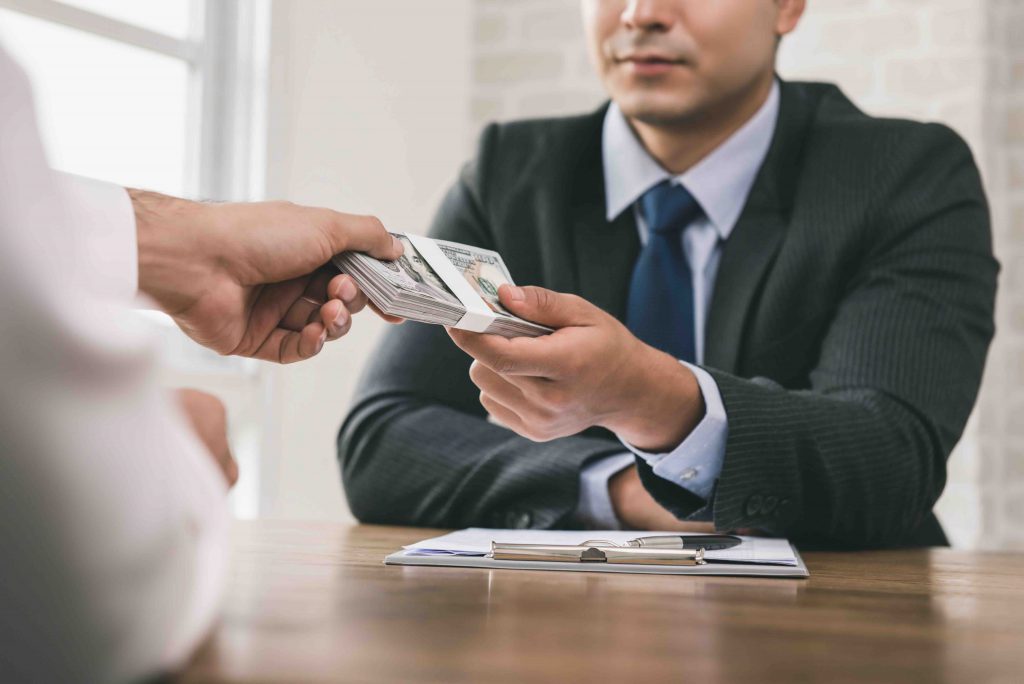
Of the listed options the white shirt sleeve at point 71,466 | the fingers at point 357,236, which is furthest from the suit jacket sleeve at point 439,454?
the white shirt sleeve at point 71,466

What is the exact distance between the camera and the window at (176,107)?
2.70m

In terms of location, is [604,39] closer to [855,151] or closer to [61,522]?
[855,151]

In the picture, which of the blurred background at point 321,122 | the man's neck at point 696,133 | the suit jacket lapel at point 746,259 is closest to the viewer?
the suit jacket lapel at point 746,259

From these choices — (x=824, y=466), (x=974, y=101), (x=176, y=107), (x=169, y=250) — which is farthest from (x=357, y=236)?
(x=974, y=101)

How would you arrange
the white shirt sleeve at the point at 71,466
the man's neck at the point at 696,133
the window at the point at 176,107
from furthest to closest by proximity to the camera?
1. the window at the point at 176,107
2. the man's neck at the point at 696,133
3. the white shirt sleeve at the point at 71,466

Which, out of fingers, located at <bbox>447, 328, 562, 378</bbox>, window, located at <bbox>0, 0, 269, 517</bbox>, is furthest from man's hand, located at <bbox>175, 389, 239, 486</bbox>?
window, located at <bbox>0, 0, 269, 517</bbox>

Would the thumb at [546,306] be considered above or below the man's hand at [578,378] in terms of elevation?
above

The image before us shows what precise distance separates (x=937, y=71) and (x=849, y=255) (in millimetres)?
1650

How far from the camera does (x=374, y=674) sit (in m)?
0.46

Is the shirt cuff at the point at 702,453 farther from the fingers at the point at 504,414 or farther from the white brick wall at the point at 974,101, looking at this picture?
the white brick wall at the point at 974,101

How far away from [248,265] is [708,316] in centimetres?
79

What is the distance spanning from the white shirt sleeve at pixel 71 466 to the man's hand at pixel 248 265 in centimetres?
54

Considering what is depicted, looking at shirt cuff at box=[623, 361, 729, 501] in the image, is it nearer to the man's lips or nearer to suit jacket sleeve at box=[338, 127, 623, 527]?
suit jacket sleeve at box=[338, 127, 623, 527]

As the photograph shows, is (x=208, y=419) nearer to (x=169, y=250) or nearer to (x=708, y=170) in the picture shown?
(x=169, y=250)
